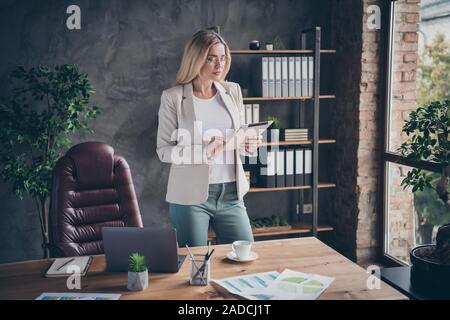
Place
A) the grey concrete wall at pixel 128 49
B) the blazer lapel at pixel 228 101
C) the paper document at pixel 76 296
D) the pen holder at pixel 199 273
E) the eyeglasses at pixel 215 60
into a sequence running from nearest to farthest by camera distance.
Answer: the paper document at pixel 76 296 → the pen holder at pixel 199 273 → the eyeglasses at pixel 215 60 → the blazer lapel at pixel 228 101 → the grey concrete wall at pixel 128 49

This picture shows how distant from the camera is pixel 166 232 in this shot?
5.73 feet

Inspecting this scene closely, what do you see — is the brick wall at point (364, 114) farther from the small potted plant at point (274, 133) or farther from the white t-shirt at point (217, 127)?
the white t-shirt at point (217, 127)

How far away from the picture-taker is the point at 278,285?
170cm

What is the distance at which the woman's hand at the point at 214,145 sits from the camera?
7.86 feet

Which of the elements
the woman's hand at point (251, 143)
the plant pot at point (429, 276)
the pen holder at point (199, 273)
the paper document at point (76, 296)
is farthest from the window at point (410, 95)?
the paper document at point (76, 296)

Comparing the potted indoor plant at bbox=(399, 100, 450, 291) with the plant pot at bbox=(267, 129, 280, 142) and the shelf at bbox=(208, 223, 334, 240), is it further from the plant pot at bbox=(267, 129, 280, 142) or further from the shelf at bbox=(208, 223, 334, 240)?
the shelf at bbox=(208, 223, 334, 240)

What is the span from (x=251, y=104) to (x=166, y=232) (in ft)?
7.56

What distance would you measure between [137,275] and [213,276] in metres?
0.29

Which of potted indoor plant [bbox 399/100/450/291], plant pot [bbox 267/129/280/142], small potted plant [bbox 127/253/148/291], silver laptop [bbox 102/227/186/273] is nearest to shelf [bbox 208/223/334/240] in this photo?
plant pot [bbox 267/129/280/142]

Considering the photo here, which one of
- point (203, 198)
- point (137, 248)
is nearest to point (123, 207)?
point (203, 198)

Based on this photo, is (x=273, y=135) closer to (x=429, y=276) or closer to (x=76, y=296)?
(x=429, y=276)

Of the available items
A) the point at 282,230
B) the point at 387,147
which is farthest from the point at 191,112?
the point at 387,147

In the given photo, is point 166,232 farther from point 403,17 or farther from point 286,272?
point 403,17

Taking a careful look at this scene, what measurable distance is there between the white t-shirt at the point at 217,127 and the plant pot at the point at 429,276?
0.96 m
